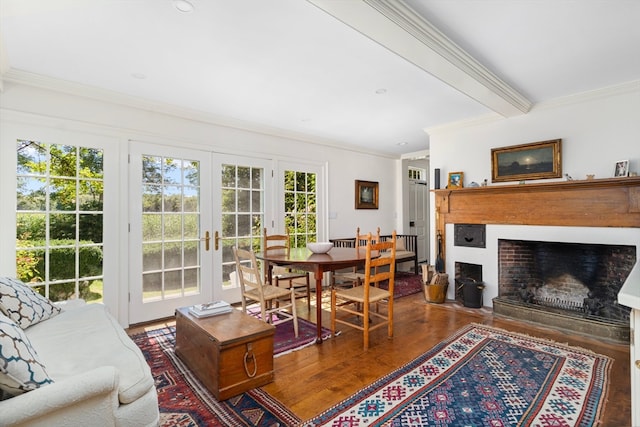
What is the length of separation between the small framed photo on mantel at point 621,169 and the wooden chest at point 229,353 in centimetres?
355

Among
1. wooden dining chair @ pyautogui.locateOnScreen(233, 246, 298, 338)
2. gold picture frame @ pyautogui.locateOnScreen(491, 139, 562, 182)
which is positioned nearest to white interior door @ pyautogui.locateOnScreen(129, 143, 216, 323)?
wooden dining chair @ pyautogui.locateOnScreen(233, 246, 298, 338)

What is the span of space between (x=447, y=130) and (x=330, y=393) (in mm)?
3745

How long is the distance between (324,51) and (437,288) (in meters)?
3.19

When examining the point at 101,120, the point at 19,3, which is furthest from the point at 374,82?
the point at 101,120

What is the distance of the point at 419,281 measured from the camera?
5422mm

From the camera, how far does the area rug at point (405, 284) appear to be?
4715mm

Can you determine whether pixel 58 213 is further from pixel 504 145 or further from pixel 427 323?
pixel 504 145

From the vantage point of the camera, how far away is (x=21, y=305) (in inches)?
77.6

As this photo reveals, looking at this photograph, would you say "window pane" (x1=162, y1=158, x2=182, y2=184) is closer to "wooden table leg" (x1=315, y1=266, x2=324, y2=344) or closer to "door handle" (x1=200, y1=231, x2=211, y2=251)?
"door handle" (x1=200, y1=231, x2=211, y2=251)

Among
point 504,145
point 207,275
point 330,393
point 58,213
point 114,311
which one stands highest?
point 504,145

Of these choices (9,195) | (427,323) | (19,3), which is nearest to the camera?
(19,3)

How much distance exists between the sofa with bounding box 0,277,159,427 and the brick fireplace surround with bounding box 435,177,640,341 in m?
3.67

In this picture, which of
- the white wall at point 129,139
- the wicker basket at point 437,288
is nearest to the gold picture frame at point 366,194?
the white wall at point 129,139

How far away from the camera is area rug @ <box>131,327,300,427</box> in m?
1.79
